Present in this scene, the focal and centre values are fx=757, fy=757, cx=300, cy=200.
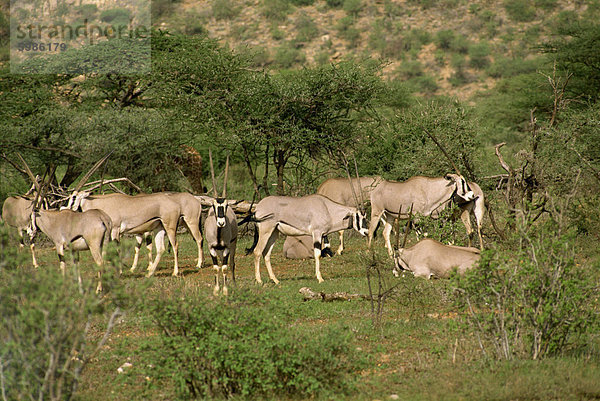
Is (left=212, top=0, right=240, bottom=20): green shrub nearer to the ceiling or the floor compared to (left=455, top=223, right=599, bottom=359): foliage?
nearer to the ceiling

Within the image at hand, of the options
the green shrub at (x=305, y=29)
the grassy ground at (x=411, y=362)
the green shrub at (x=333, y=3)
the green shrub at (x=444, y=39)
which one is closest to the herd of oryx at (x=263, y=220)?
the grassy ground at (x=411, y=362)

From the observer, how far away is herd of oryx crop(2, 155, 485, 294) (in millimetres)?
11914

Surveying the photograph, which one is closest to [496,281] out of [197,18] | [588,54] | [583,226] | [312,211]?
[312,211]

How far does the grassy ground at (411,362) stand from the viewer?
690 centimetres

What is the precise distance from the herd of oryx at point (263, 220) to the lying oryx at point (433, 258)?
16 millimetres

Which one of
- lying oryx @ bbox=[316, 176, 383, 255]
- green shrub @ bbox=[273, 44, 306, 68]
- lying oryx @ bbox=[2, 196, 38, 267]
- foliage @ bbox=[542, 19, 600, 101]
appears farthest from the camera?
green shrub @ bbox=[273, 44, 306, 68]

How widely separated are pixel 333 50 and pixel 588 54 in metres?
35.3

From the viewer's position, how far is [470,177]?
16.9m

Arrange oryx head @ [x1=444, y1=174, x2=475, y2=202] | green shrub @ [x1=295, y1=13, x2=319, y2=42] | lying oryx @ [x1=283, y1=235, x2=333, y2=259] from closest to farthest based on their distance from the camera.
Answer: oryx head @ [x1=444, y1=174, x2=475, y2=202] < lying oryx @ [x1=283, y1=235, x2=333, y2=259] < green shrub @ [x1=295, y1=13, x2=319, y2=42]

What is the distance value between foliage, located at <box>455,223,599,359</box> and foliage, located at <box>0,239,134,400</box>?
3.69 meters

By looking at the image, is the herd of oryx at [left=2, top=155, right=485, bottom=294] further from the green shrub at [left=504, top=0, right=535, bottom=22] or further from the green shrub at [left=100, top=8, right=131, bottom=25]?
the green shrub at [left=504, top=0, right=535, bottom=22]

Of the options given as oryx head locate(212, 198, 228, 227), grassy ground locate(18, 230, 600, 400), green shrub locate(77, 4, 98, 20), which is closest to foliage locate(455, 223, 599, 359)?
grassy ground locate(18, 230, 600, 400)

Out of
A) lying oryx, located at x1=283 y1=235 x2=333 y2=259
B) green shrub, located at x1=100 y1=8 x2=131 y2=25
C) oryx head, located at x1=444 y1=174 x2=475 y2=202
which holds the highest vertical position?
green shrub, located at x1=100 y1=8 x2=131 y2=25

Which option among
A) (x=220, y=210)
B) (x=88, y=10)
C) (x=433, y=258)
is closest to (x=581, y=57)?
(x=433, y=258)
